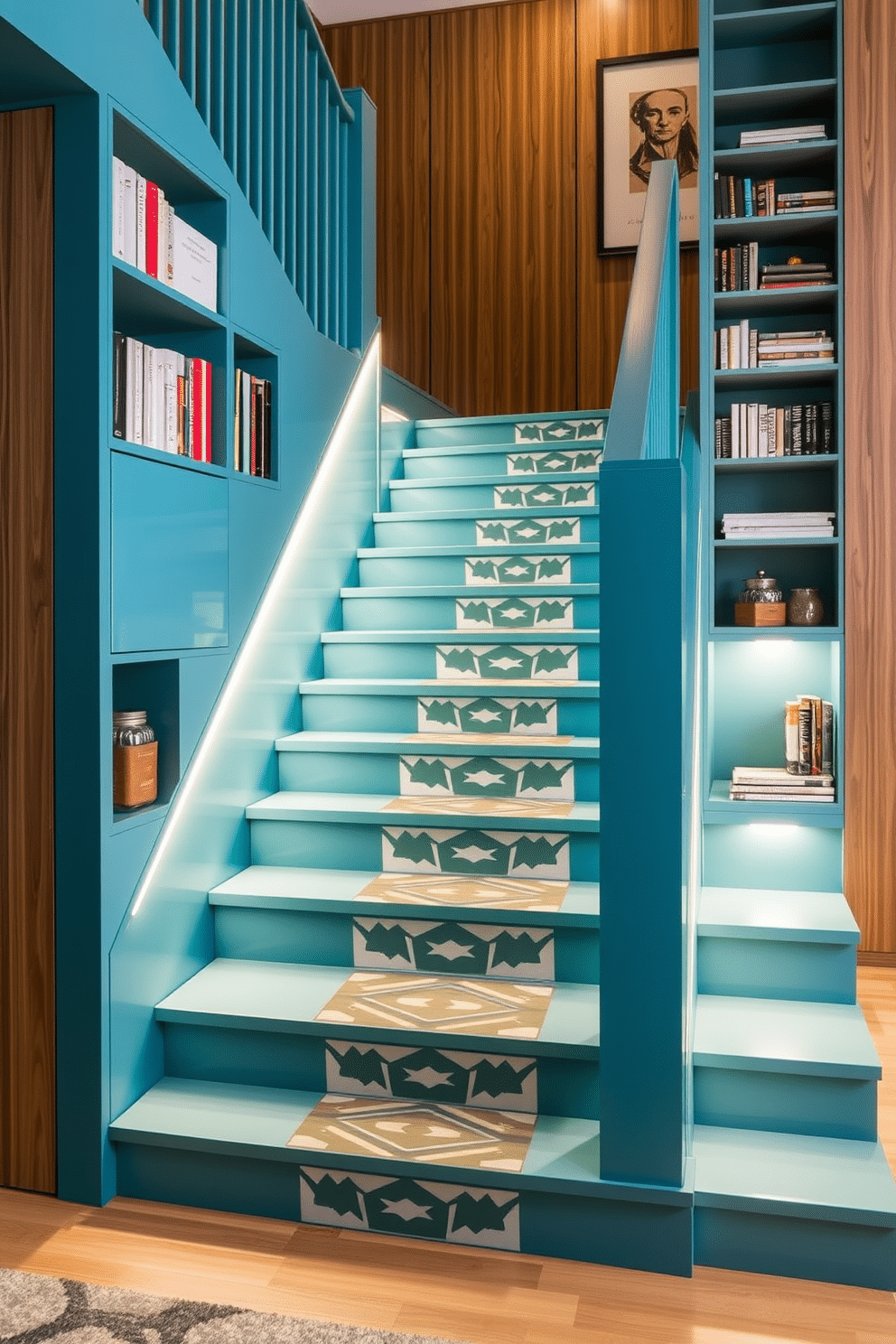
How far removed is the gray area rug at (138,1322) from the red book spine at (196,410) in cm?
170

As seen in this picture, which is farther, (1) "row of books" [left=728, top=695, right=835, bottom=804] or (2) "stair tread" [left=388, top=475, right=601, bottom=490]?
(2) "stair tread" [left=388, top=475, right=601, bottom=490]

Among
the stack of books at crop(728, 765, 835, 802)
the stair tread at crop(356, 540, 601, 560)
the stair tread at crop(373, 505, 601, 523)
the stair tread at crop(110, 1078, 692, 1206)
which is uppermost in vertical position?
the stair tread at crop(373, 505, 601, 523)

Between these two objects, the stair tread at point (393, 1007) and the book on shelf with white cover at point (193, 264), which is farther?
the book on shelf with white cover at point (193, 264)

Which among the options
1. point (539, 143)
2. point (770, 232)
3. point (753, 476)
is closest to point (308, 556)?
point (753, 476)

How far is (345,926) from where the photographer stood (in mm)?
2422

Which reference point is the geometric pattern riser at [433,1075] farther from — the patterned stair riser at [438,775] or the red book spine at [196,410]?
the red book spine at [196,410]

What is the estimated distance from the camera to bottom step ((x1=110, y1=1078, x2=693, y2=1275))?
1839mm

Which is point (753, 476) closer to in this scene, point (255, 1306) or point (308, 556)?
point (308, 556)

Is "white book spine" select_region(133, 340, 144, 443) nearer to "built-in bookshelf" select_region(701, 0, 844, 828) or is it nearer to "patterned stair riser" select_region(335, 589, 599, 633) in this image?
"patterned stair riser" select_region(335, 589, 599, 633)

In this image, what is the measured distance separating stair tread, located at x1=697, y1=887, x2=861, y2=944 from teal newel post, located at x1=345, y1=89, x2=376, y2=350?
2.26 m

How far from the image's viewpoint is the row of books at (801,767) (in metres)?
3.25

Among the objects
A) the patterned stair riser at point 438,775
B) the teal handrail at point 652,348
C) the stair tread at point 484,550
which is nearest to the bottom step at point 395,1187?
the patterned stair riser at point 438,775

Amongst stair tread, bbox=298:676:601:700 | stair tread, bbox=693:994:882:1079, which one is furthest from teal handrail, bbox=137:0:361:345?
stair tread, bbox=693:994:882:1079

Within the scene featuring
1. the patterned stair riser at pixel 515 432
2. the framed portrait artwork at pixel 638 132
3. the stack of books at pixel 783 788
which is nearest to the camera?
the stack of books at pixel 783 788
